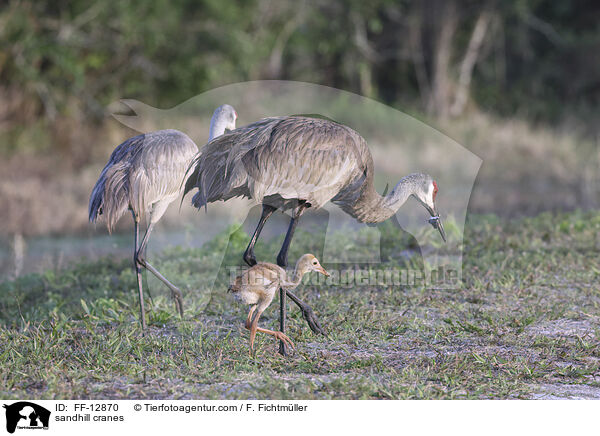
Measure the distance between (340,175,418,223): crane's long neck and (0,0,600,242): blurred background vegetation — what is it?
4.47 m

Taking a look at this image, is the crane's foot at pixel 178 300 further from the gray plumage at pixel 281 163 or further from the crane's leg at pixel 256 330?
the crane's leg at pixel 256 330

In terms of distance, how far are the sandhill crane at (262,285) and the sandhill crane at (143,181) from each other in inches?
44.7

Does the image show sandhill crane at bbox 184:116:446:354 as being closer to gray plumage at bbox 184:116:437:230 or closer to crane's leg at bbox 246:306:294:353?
gray plumage at bbox 184:116:437:230

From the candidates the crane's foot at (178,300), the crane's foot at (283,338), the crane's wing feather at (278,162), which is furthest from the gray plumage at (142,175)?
the crane's foot at (283,338)

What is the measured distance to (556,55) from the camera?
18875mm

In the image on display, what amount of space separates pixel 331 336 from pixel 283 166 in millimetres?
1232

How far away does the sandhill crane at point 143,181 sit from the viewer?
546 centimetres

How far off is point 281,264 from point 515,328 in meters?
1.74

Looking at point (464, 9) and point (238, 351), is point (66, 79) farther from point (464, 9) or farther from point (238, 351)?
point (238, 351)

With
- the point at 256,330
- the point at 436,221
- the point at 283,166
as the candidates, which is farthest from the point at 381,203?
the point at 256,330

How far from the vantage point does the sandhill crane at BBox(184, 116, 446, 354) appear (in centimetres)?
505

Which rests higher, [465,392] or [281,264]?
[281,264]

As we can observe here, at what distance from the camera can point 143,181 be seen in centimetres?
555
